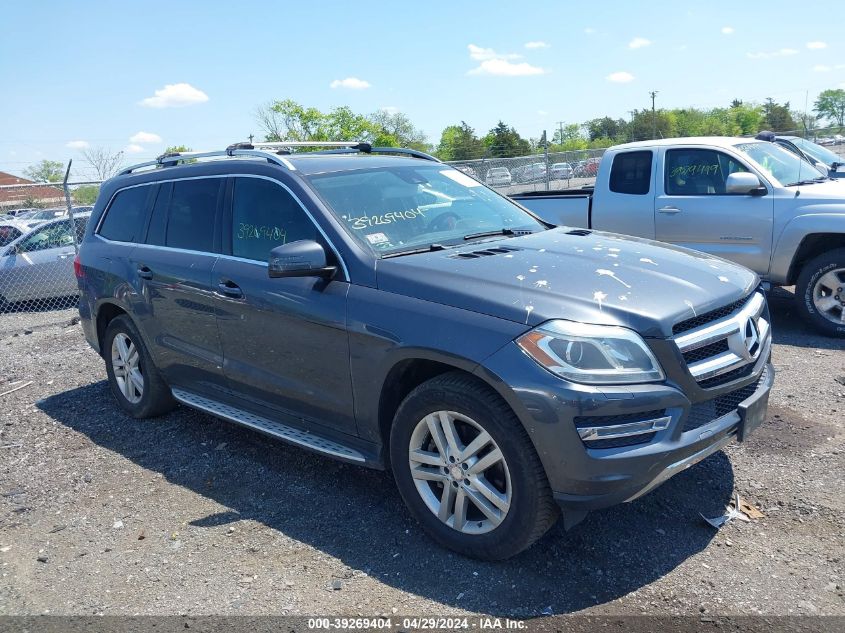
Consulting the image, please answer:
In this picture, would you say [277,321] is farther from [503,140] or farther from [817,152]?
[503,140]

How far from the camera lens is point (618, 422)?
3021 millimetres

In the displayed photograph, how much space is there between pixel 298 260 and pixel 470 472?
1.37 metres

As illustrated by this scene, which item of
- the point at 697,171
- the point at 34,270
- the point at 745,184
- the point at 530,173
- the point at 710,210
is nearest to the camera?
the point at 745,184

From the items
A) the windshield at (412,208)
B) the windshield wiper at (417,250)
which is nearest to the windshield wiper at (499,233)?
the windshield at (412,208)

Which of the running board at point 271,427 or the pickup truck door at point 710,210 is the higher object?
the pickup truck door at point 710,210

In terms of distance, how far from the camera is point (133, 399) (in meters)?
5.77

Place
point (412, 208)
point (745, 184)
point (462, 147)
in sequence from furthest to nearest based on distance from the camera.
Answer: point (462, 147)
point (745, 184)
point (412, 208)

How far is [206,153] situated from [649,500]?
379 centimetres

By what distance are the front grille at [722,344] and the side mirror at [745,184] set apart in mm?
3880

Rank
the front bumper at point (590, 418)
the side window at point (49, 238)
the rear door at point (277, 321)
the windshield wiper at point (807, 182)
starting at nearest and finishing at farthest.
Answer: the front bumper at point (590, 418) → the rear door at point (277, 321) → the windshield wiper at point (807, 182) → the side window at point (49, 238)

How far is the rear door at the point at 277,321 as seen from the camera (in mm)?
3869

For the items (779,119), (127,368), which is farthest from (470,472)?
(779,119)

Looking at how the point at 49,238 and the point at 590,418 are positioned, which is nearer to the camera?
the point at 590,418

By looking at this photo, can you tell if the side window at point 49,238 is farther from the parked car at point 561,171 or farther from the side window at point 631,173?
the parked car at point 561,171
